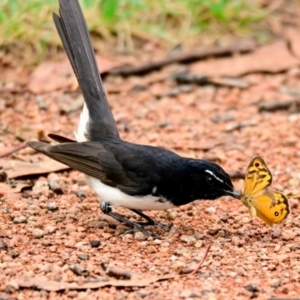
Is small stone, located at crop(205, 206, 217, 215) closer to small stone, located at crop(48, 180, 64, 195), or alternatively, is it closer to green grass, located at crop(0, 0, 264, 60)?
small stone, located at crop(48, 180, 64, 195)

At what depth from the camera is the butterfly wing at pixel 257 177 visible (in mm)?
6168

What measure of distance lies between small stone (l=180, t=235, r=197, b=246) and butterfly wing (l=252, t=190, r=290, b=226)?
0.53 m

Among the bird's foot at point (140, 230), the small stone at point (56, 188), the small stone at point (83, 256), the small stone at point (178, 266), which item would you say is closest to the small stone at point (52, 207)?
the small stone at point (56, 188)

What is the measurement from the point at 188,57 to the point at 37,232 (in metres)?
4.86

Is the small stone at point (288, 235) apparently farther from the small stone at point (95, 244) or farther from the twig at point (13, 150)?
the twig at point (13, 150)

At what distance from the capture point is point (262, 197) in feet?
20.2

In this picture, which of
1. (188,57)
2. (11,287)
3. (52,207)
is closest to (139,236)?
(52,207)

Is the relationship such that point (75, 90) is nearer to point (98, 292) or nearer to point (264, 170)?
point (264, 170)

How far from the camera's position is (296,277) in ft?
17.4

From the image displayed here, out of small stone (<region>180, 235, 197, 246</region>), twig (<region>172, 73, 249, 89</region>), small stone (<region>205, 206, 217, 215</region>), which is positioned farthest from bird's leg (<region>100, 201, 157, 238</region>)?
twig (<region>172, 73, 249, 89</region>)

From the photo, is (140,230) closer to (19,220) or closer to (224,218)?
(224,218)

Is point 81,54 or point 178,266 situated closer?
point 178,266

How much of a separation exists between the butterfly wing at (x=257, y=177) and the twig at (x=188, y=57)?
401 centimetres

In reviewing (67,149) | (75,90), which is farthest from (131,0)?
(67,149)
